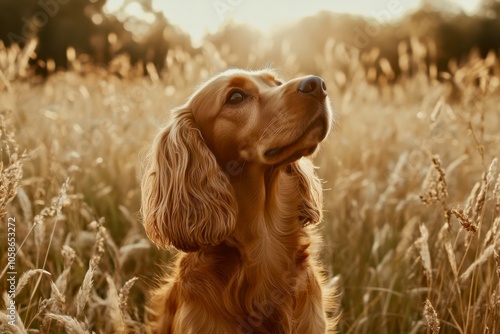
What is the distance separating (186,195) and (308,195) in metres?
0.57

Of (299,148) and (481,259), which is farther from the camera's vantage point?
(299,148)

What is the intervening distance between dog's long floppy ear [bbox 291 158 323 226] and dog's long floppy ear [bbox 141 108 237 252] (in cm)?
36

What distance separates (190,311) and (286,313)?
37cm

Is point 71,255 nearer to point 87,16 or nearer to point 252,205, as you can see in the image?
point 252,205

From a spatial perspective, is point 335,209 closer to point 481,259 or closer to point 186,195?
point 186,195

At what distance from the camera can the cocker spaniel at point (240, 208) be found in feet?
6.88

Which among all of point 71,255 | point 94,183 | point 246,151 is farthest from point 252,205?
point 94,183

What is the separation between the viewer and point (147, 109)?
4.73 meters

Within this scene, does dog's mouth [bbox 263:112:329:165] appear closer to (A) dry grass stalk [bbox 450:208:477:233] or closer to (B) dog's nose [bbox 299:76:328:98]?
(B) dog's nose [bbox 299:76:328:98]

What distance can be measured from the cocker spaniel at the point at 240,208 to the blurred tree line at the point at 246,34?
133cm

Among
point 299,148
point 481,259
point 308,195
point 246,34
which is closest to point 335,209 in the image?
point 308,195

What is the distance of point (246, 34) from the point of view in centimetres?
1041

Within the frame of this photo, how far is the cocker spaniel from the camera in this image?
2.10 m

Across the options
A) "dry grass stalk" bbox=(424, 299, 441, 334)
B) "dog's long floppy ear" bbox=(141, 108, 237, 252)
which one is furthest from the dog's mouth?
"dry grass stalk" bbox=(424, 299, 441, 334)
